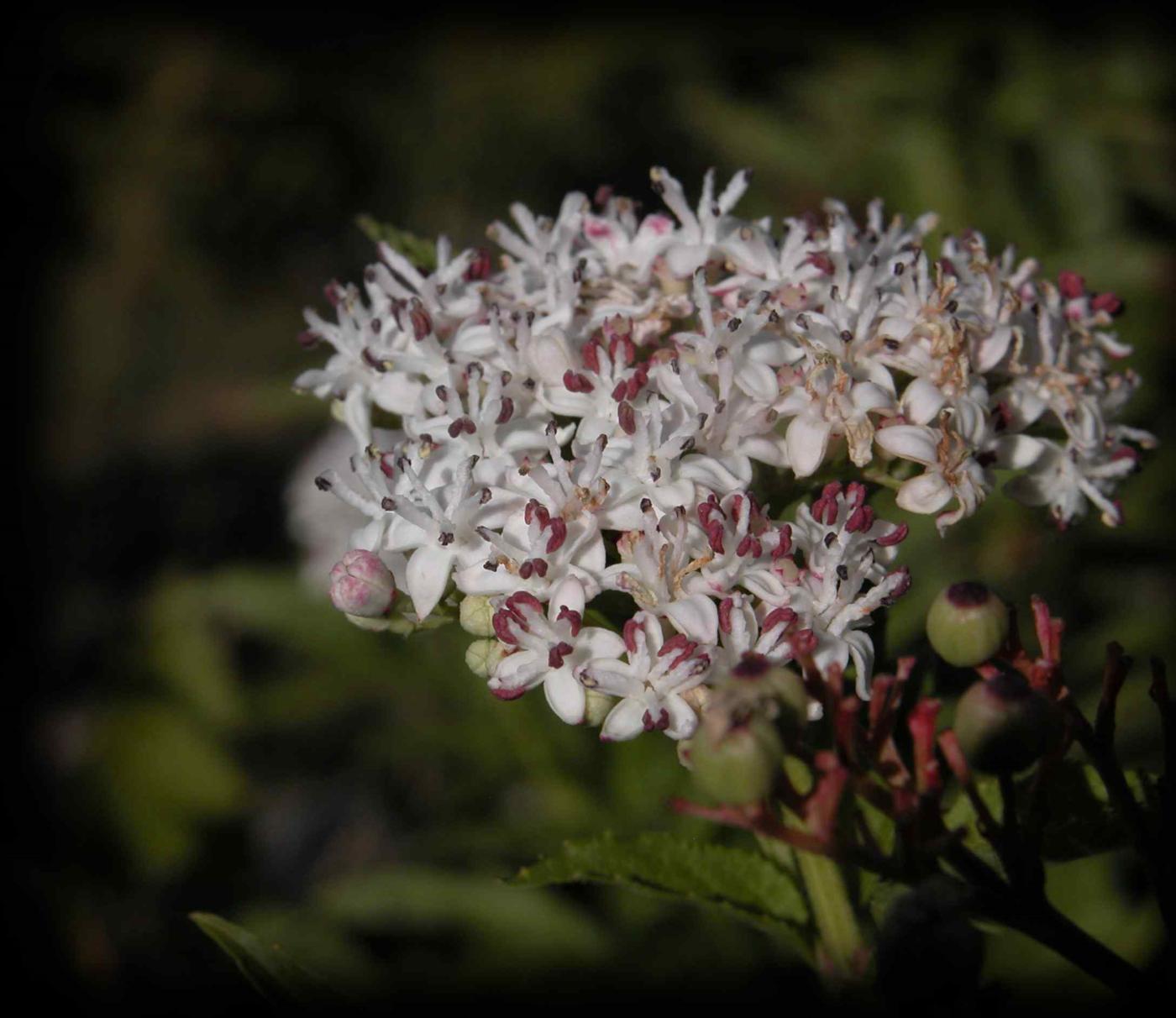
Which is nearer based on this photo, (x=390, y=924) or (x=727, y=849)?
(x=727, y=849)

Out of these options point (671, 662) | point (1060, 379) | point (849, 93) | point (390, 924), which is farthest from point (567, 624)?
point (849, 93)

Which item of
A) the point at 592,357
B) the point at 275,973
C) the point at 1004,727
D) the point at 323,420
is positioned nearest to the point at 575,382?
the point at 592,357

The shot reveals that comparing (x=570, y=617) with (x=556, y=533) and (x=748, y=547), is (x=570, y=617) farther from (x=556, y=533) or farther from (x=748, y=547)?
(x=748, y=547)

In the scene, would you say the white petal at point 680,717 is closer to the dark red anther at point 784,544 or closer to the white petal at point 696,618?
the white petal at point 696,618

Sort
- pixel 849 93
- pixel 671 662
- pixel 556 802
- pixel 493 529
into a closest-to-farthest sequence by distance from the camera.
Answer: pixel 671 662
pixel 493 529
pixel 556 802
pixel 849 93

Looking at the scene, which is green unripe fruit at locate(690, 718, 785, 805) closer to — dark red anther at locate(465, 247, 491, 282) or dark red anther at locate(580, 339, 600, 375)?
dark red anther at locate(580, 339, 600, 375)

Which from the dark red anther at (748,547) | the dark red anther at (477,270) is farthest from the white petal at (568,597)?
the dark red anther at (477,270)

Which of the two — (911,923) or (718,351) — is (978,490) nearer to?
(718,351)
